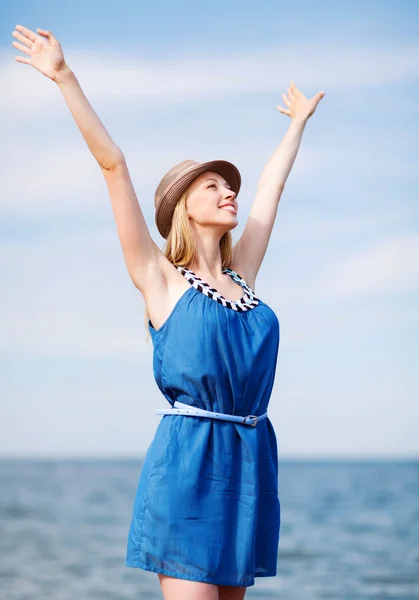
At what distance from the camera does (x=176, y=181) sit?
9.93 feet

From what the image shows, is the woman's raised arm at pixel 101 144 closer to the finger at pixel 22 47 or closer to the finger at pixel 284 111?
the finger at pixel 22 47

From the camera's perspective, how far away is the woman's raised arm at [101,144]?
8.93 feet

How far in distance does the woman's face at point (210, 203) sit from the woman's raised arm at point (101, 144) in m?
0.24

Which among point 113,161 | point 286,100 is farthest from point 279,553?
point 113,161

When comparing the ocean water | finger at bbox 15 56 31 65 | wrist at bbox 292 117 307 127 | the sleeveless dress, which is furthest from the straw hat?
the ocean water

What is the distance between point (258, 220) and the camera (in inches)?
132

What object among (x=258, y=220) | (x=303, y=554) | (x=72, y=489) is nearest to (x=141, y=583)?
(x=303, y=554)

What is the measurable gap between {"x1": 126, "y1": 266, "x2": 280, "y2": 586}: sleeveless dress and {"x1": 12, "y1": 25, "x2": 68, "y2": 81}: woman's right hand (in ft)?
2.20

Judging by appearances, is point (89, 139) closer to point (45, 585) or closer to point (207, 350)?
point (207, 350)

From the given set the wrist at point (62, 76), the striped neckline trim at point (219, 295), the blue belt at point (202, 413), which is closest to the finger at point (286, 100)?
the striped neckline trim at point (219, 295)

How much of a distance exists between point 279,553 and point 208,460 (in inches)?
337

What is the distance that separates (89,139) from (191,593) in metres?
1.16

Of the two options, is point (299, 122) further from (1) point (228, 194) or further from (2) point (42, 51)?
(2) point (42, 51)

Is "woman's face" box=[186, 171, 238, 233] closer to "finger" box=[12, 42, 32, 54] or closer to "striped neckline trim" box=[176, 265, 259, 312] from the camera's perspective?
"striped neckline trim" box=[176, 265, 259, 312]
